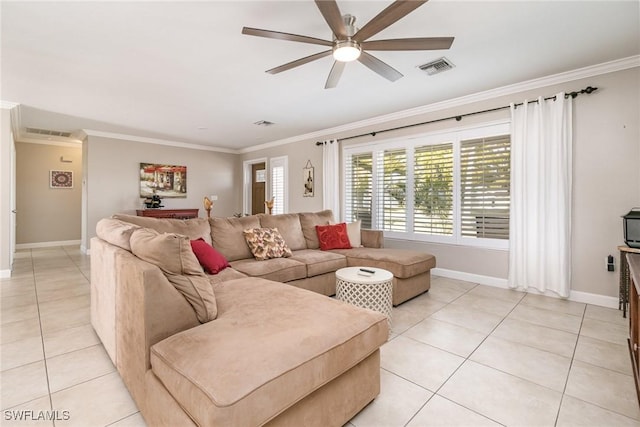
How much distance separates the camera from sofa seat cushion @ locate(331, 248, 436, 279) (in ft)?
10.2

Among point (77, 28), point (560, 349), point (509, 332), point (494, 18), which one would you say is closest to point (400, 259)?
point (509, 332)

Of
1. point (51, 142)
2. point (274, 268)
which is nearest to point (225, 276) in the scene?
point (274, 268)

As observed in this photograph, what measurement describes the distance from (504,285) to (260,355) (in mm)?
3688

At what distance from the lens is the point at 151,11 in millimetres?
2195

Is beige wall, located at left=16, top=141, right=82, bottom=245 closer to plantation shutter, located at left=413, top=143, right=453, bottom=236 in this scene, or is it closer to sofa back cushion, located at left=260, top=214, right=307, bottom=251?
sofa back cushion, located at left=260, top=214, right=307, bottom=251

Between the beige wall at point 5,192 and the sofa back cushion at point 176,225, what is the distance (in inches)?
123

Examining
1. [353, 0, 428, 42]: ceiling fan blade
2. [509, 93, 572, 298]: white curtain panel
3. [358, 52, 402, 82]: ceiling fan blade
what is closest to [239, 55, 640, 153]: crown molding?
[509, 93, 572, 298]: white curtain panel

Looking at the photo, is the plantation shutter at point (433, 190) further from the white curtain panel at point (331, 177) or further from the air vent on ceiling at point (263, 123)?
the air vent on ceiling at point (263, 123)

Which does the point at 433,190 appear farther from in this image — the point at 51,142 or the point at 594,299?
the point at 51,142

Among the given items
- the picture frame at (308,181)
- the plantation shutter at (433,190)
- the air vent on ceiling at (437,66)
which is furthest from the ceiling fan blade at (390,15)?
the picture frame at (308,181)

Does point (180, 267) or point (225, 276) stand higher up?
point (180, 267)

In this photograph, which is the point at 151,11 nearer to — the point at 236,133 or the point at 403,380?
the point at 403,380

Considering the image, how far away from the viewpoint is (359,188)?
5.30 metres

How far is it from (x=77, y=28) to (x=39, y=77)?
1.53m
